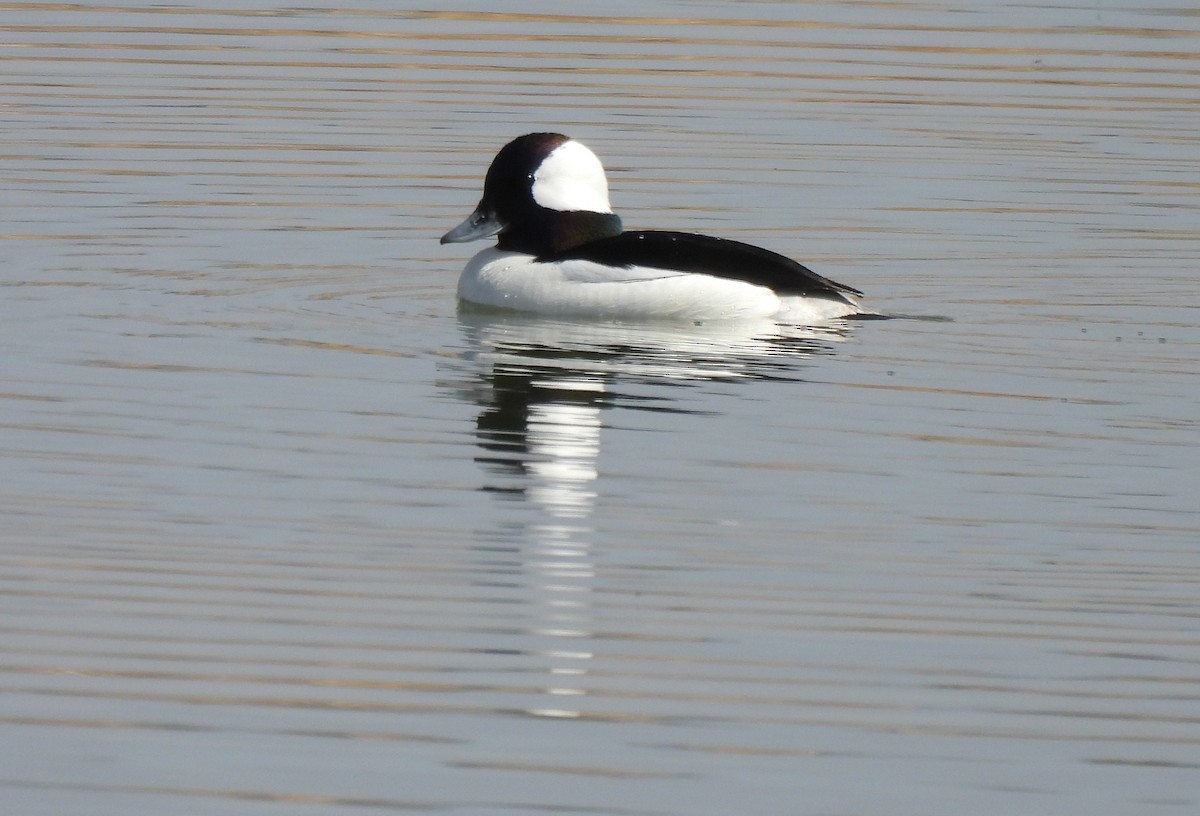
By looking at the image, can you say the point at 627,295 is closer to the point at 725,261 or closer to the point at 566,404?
the point at 725,261

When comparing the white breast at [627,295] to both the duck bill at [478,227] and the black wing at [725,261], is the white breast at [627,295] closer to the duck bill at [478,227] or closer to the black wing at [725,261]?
the black wing at [725,261]

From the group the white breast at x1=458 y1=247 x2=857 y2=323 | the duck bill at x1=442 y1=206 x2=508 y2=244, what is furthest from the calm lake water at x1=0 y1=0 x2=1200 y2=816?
the duck bill at x1=442 y1=206 x2=508 y2=244

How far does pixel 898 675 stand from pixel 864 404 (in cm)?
300

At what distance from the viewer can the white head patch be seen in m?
11.0

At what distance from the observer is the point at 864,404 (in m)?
8.53

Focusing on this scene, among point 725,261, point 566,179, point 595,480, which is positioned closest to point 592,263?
point 725,261

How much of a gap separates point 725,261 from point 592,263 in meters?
0.62

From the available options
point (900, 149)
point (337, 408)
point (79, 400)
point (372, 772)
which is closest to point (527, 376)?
point (337, 408)

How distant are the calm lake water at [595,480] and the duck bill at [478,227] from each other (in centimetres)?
27

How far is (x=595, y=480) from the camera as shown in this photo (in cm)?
733

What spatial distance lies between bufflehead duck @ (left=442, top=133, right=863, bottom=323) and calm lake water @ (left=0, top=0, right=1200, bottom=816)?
18cm

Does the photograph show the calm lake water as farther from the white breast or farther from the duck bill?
the duck bill

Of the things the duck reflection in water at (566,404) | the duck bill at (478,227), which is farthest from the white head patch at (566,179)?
the duck reflection in water at (566,404)

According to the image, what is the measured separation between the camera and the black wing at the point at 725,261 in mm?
10156
